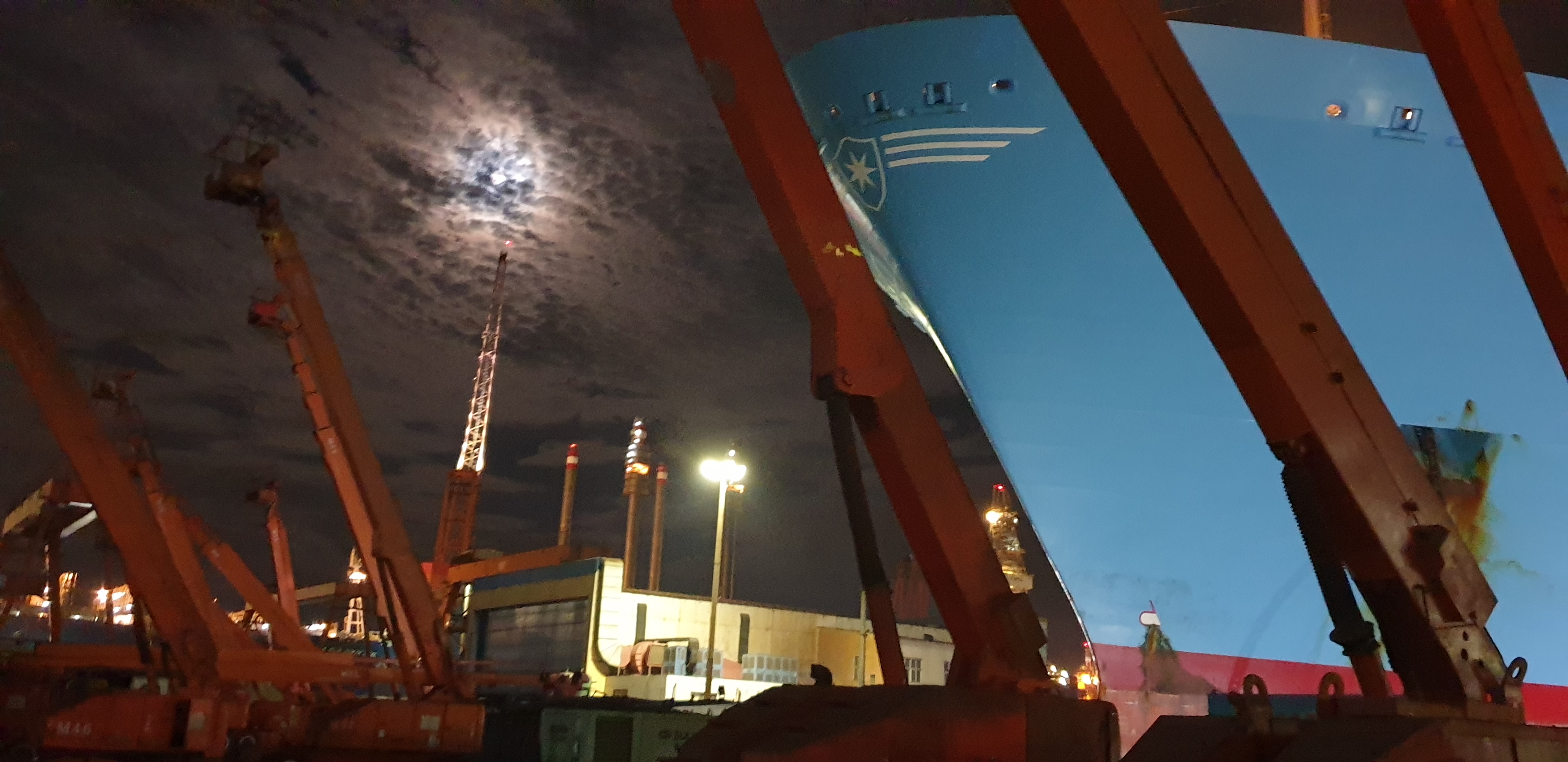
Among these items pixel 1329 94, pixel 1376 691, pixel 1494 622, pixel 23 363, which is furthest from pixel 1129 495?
pixel 23 363

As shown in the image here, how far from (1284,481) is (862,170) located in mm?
10113

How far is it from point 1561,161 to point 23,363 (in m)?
18.0

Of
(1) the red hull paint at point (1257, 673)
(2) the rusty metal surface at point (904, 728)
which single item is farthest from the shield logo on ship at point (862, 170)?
Answer: (2) the rusty metal surface at point (904, 728)

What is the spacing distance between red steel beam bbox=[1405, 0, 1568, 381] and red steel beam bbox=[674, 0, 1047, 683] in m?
3.47

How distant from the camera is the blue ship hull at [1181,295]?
12.2 m

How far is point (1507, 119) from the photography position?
5.57m

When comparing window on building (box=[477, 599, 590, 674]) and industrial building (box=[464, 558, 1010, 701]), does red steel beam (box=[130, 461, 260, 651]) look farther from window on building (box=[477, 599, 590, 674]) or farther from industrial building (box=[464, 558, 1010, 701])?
window on building (box=[477, 599, 590, 674])

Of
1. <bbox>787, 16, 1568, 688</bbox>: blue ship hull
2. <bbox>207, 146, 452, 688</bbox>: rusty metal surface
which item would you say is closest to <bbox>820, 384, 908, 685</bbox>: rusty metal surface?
<bbox>787, 16, 1568, 688</bbox>: blue ship hull

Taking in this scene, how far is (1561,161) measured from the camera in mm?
5559

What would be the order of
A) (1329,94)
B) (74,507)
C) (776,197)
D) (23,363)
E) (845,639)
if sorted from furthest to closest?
(845,639) < (74,507) < (23,363) < (1329,94) < (776,197)

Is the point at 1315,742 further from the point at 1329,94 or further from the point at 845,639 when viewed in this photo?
the point at 845,639

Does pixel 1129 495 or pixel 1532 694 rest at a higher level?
pixel 1129 495

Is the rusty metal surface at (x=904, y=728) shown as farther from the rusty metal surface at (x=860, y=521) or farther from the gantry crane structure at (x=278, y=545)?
the gantry crane structure at (x=278, y=545)

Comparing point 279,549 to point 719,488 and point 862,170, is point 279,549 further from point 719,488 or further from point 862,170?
point 862,170
